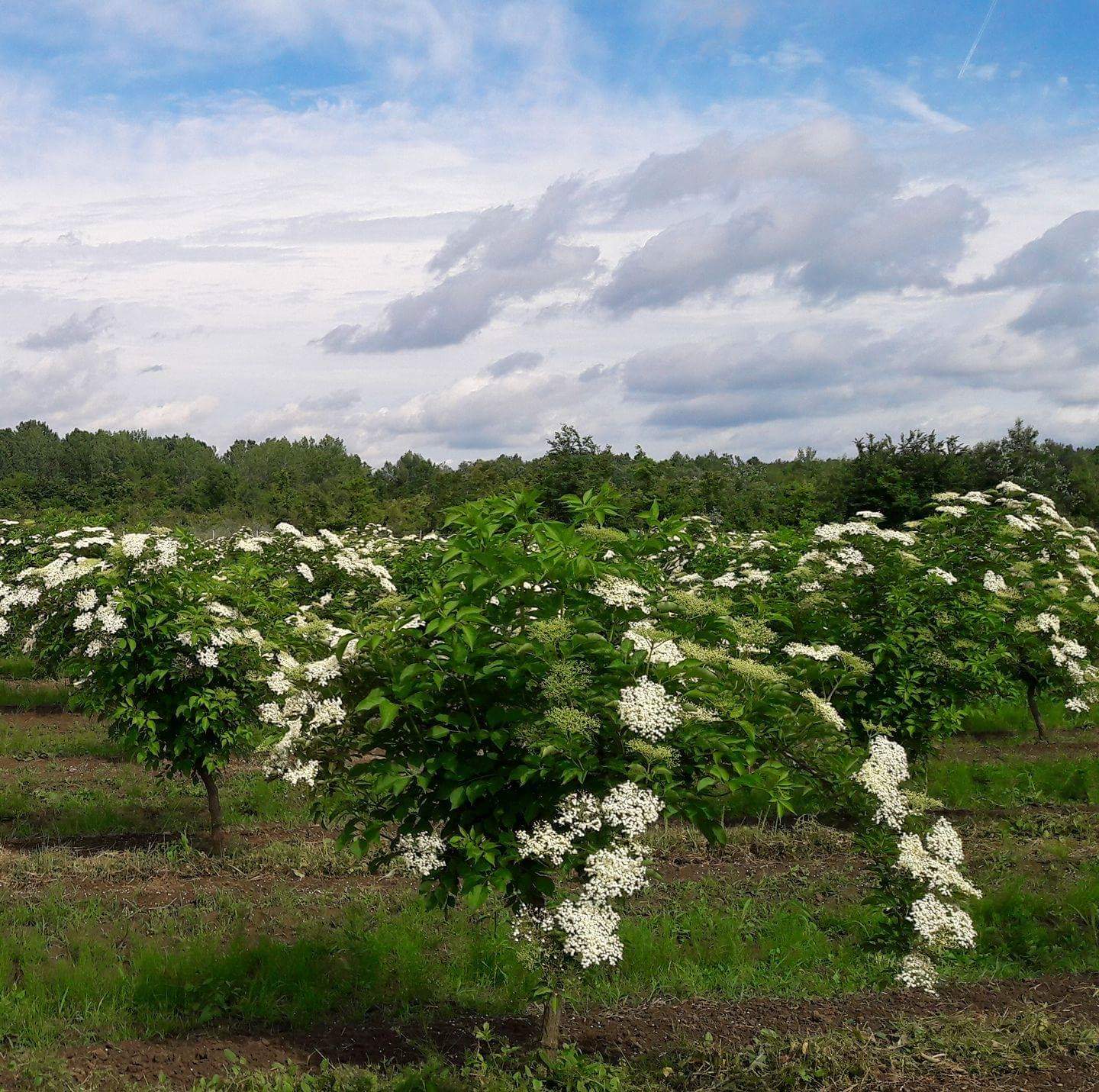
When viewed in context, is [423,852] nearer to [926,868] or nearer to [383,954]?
[926,868]

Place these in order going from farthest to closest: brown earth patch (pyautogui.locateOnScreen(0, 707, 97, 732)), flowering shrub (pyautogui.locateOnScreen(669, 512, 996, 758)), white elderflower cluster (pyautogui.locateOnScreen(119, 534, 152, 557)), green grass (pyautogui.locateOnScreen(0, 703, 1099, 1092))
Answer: brown earth patch (pyautogui.locateOnScreen(0, 707, 97, 732)), flowering shrub (pyautogui.locateOnScreen(669, 512, 996, 758)), white elderflower cluster (pyautogui.locateOnScreen(119, 534, 152, 557)), green grass (pyautogui.locateOnScreen(0, 703, 1099, 1092))

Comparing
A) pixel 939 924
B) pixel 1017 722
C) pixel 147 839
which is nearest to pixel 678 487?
pixel 1017 722

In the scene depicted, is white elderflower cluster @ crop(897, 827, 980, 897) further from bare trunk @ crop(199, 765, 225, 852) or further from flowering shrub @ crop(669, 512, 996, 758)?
bare trunk @ crop(199, 765, 225, 852)

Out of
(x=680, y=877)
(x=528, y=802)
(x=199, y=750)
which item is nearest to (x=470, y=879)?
(x=528, y=802)

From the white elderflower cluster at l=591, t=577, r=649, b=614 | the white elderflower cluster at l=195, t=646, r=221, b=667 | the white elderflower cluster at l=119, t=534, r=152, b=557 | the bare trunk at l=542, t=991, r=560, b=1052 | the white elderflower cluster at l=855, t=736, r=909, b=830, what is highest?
the white elderflower cluster at l=119, t=534, r=152, b=557

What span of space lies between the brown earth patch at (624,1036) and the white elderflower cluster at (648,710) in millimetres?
2202

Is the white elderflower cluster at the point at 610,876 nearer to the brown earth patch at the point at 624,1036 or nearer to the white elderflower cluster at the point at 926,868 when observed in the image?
the white elderflower cluster at the point at 926,868

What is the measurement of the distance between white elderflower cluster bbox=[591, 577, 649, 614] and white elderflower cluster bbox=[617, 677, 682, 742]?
18.9 inches

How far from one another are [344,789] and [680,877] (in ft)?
14.7

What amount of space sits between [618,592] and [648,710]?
0.66 meters

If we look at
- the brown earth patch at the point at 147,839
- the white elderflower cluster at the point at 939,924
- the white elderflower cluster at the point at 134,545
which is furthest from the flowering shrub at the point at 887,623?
the white elderflower cluster at the point at 134,545

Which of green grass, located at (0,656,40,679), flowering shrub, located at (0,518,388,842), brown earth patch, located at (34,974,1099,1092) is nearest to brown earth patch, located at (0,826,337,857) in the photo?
flowering shrub, located at (0,518,388,842)

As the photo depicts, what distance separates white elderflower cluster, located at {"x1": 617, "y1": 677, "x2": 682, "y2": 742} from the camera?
13.3ft

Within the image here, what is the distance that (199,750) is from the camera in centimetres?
874
